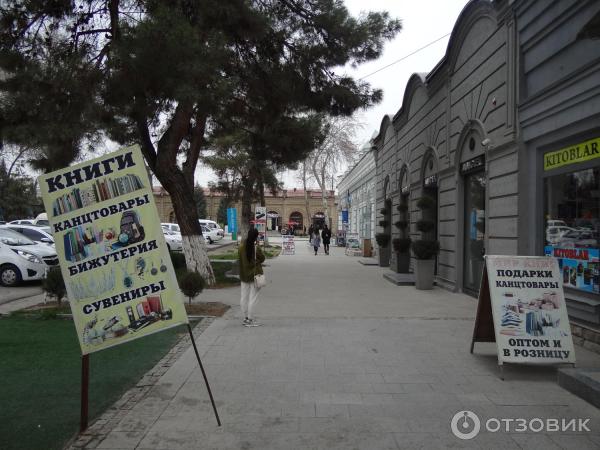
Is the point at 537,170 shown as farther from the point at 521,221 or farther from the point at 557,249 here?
the point at 557,249

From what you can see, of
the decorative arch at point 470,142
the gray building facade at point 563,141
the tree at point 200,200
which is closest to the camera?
the gray building facade at point 563,141

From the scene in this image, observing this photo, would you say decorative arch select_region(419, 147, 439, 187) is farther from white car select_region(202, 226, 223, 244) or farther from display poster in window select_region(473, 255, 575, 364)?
white car select_region(202, 226, 223, 244)

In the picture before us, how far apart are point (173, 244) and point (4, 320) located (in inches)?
902

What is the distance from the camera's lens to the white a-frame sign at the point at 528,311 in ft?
19.0

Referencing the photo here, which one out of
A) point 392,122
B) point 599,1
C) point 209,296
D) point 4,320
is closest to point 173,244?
point 392,122

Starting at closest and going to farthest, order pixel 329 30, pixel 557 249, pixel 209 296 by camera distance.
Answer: pixel 557 249 → pixel 209 296 → pixel 329 30

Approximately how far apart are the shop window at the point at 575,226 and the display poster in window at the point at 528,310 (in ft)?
3.94

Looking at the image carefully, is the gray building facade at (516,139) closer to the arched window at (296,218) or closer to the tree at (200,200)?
the tree at (200,200)

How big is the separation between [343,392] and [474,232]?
294 inches

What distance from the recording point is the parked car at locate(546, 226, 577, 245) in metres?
7.62

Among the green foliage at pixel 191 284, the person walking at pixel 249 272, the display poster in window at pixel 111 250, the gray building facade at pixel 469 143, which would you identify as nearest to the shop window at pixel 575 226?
the gray building facade at pixel 469 143

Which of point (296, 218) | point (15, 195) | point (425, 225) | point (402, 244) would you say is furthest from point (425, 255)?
point (296, 218)

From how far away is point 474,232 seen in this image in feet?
38.4

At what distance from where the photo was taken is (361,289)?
45.6 feet
